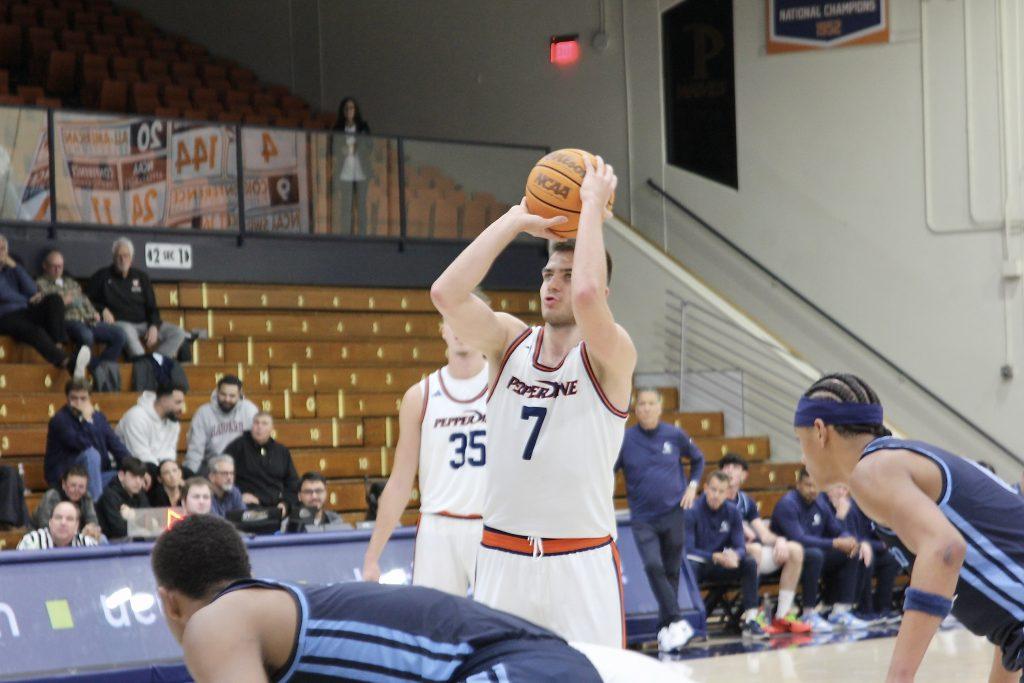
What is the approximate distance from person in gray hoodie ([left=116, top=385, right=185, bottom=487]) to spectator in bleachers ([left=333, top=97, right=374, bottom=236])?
3886 millimetres

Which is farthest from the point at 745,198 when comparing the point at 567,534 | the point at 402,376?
the point at 567,534

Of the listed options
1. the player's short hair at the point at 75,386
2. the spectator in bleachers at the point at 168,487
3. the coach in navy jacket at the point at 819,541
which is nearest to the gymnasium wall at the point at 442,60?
the coach in navy jacket at the point at 819,541

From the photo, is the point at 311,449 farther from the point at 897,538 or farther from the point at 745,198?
the point at 897,538

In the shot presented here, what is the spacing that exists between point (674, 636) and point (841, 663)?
117cm

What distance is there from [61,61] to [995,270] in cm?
1129

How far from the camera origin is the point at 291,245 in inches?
610

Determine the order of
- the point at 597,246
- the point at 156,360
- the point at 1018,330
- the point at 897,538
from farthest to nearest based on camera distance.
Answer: the point at 1018,330 < the point at 156,360 < the point at 597,246 < the point at 897,538

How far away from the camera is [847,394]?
352 centimetres

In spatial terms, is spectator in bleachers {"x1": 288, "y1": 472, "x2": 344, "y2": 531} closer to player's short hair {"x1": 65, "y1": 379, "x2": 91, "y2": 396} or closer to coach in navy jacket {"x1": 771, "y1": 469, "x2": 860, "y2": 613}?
player's short hair {"x1": 65, "y1": 379, "x2": 91, "y2": 396}

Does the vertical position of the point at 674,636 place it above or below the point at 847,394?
below

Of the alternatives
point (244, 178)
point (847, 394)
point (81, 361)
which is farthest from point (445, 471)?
point (244, 178)

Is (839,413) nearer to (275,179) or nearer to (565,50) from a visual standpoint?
(275,179)

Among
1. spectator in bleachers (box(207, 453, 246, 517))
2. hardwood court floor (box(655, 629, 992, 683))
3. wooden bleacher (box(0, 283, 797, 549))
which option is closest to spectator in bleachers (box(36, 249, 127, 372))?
wooden bleacher (box(0, 283, 797, 549))

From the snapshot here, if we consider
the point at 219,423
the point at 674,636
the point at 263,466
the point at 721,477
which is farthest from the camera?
the point at 219,423
